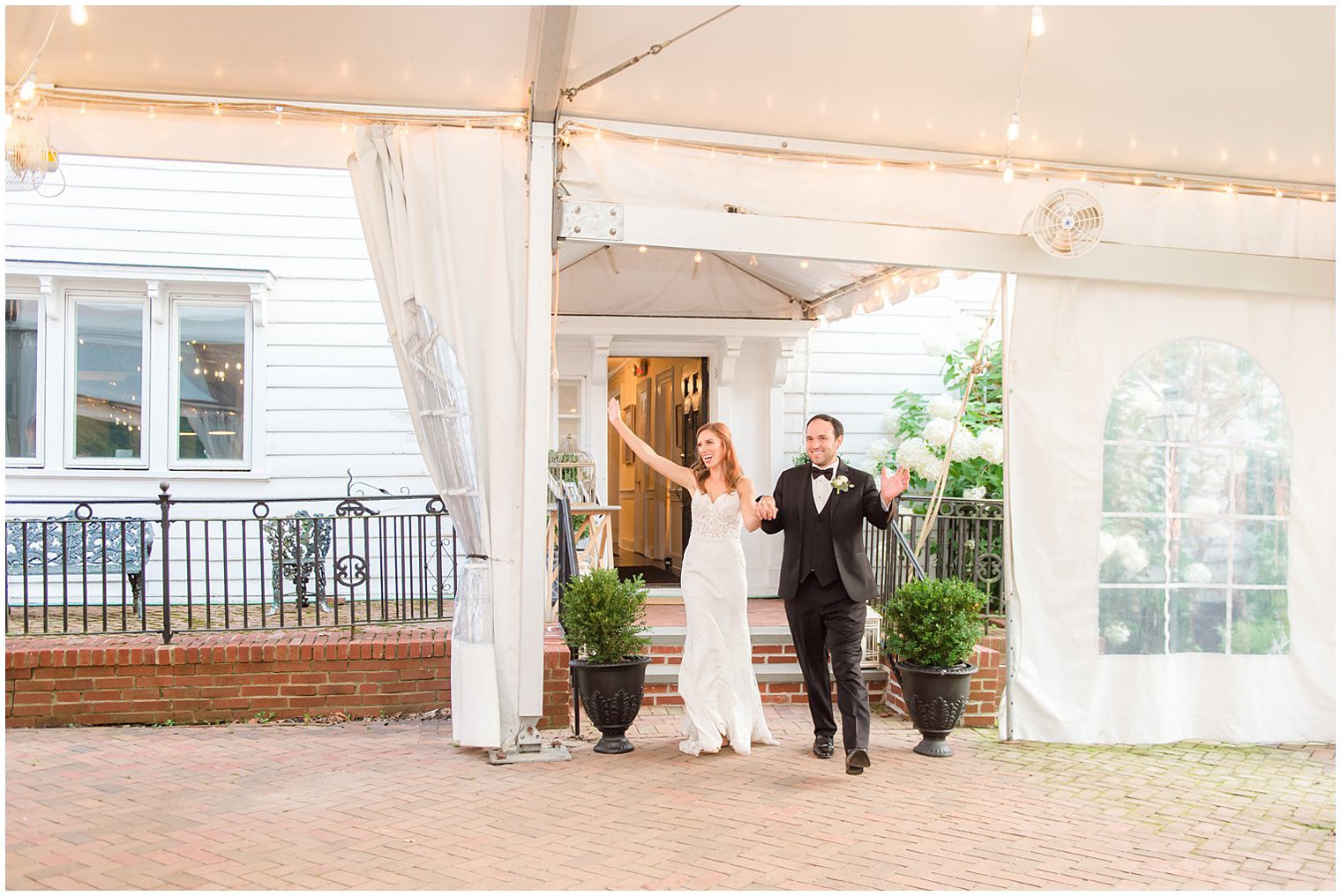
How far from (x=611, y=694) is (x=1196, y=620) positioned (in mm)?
3476

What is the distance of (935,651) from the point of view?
588cm

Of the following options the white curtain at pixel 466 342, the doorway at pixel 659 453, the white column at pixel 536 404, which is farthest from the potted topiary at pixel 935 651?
the doorway at pixel 659 453

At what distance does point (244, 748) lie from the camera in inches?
224

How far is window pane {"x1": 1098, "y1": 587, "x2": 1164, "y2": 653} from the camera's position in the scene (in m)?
6.16

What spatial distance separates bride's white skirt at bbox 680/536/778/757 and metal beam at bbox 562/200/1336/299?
1636 mm

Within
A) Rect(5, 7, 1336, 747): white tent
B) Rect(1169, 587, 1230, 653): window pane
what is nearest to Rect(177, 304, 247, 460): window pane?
Rect(5, 7, 1336, 747): white tent

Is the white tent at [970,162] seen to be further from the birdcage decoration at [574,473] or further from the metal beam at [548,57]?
the birdcage decoration at [574,473]

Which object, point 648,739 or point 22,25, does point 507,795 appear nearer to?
point 648,739

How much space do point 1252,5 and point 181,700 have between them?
648 centimetres

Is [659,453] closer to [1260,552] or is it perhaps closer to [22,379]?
[22,379]

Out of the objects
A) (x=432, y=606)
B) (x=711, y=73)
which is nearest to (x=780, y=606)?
(x=432, y=606)

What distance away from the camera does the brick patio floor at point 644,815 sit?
3850mm

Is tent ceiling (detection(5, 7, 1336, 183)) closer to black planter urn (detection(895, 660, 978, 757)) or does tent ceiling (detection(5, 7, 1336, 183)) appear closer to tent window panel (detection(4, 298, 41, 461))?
black planter urn (detection(895, 660, 978, 757))

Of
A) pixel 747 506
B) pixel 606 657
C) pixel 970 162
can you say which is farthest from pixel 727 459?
pixel 970 162
